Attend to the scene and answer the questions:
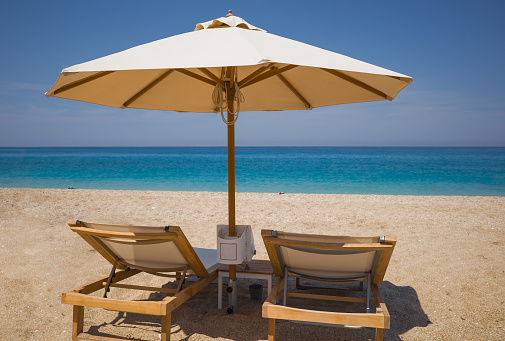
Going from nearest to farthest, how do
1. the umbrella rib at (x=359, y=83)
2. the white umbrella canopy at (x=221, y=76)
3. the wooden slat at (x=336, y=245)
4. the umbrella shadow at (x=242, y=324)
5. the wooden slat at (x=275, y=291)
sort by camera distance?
the white umbrella canopy at (x=221, y=76), the wooden slat at (x=336, y=245), the wooden slat at (x=275, y=291), the umbrella shadow at (x=242, y=324), the umbrella rib at (x=359, y=83)

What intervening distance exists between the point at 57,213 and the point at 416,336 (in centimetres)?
600

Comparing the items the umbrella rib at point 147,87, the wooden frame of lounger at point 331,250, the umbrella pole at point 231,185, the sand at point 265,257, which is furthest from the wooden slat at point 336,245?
the umbrella rib at point 147,87

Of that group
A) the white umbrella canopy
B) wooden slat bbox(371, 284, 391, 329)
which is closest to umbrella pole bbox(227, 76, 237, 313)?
the white umbrella canopy

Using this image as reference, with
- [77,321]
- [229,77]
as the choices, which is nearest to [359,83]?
[229,77]

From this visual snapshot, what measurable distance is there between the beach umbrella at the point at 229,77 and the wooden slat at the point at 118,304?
74cm

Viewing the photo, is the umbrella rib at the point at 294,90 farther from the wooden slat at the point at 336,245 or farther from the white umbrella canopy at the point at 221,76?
the wooden slat at the point at 336,245

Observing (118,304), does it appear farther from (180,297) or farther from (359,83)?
(359,83)

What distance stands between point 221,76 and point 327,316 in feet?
6.39

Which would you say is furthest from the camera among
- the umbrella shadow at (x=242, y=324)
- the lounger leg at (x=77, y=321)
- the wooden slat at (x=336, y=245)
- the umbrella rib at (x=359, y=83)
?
the umbrella rib at (x=359, y=83)

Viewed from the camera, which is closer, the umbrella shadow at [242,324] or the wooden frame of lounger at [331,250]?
the wooden frame of lounger at [331,250]

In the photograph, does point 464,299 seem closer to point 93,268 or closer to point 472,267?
point 472,267

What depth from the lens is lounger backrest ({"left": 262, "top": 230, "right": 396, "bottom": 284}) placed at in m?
2.06

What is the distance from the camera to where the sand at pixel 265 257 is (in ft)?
8.17

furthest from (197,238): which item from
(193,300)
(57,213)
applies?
(57,213)
